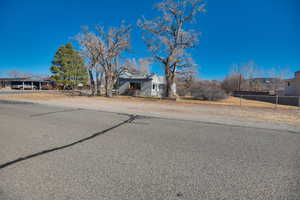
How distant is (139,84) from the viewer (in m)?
24.1

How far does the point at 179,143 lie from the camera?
3820 mm

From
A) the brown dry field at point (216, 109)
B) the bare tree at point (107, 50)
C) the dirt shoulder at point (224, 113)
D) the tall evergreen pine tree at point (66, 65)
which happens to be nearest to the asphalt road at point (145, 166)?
the dirt shoulder at point (224, 113)

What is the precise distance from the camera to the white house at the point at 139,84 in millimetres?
23266

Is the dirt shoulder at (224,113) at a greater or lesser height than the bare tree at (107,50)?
lesser

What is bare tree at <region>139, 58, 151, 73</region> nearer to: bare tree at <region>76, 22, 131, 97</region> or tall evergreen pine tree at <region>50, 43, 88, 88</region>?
bare tree at <region>76, 22, 131, 97</region>

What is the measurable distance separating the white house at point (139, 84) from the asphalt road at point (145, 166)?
1899 cm

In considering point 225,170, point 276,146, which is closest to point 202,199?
point 225,170

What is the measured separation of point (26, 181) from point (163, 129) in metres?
3.73

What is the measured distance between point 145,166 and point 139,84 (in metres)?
21.8

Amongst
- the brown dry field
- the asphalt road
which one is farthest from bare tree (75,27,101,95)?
the asphalt road

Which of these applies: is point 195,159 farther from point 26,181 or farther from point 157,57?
point 157,57

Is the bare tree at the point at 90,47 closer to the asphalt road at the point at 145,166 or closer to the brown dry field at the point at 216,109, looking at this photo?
the brown dry field at the point at 216,109

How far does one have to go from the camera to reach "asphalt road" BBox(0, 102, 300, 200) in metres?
2.00

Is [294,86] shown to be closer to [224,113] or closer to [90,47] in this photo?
[224,113]
